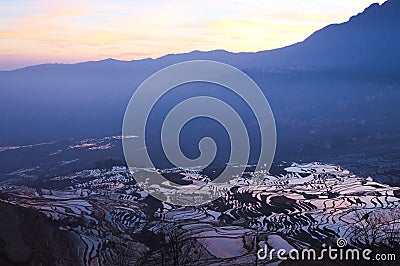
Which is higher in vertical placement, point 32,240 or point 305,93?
point 305,93

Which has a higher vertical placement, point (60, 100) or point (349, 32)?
point (349, 32)

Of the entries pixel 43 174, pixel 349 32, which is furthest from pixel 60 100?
pixel 43 174

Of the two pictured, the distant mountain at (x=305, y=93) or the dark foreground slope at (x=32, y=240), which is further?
the distant mountain at (x=305, y=93)

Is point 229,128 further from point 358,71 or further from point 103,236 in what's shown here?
point 358,71

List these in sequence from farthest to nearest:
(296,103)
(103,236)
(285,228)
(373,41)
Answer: (373,41) < (296,103) < (285,228) < (103,236)

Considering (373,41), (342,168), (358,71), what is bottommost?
(342,168)

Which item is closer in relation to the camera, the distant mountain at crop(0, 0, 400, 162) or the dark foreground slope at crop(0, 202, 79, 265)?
the dark foreground slope at crop(0, 202, 79, 265)

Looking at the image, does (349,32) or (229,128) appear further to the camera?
(349,32)

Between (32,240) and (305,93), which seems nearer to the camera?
(32,240)
